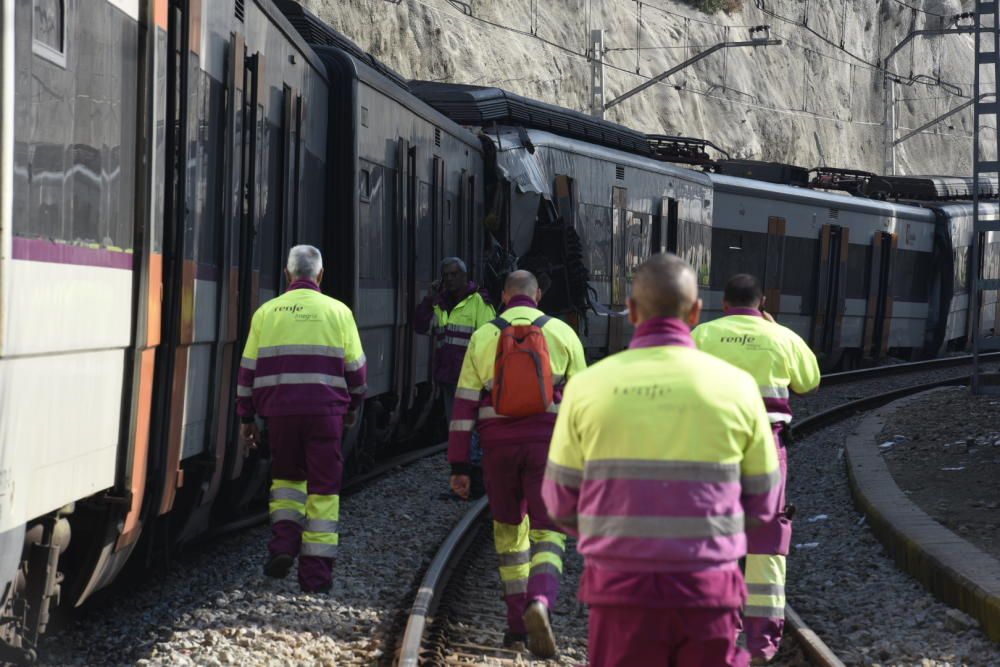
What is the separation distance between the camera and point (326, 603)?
8.15 meters

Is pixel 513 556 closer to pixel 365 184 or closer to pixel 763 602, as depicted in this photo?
pixel 763 602

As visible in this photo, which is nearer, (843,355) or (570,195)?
(570,195)

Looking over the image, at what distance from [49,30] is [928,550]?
596 cm

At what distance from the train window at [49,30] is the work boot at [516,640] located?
3320 mm

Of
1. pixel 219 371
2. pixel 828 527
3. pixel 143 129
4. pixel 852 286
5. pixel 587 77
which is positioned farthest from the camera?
pixel 587 77

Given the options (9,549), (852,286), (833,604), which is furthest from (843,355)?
(9,549)

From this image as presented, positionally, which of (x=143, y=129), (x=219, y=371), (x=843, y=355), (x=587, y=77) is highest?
(x=587, y=77)

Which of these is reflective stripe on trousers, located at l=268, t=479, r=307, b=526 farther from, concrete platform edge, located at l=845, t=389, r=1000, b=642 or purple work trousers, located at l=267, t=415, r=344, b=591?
concrete platform edge, located at l=845, t=389, r=1000, b=642

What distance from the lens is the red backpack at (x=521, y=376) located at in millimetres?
7219

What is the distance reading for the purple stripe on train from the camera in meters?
5.04

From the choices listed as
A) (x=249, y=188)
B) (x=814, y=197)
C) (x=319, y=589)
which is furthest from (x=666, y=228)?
(x=319, y=589)

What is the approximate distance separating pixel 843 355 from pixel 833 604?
2097cm

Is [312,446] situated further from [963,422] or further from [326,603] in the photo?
[963,422]

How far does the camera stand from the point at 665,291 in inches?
167
